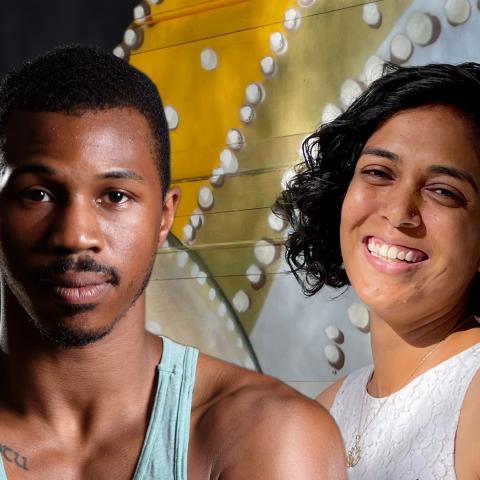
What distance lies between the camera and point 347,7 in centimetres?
186

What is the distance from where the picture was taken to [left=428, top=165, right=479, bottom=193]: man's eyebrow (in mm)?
1388

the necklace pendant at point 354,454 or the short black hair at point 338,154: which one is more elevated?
the short black hair at point 338,154

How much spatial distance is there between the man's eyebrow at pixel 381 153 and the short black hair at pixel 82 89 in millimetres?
498

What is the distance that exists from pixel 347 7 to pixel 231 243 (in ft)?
1.98

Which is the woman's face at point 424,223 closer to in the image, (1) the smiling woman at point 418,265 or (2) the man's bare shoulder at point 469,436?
(1) the smiling woman at point 418,265

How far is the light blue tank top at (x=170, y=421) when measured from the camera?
991 millimetres

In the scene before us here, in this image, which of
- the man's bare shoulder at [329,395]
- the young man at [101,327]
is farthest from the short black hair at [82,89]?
the man's bare shoulder at [329,395]

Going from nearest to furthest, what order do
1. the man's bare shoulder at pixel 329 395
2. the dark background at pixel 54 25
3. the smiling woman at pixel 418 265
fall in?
1. the smiling woman at pixel 418 265
2. the man's bare shoulder at pixel 329 395
3. the dark background at pixel 54 25

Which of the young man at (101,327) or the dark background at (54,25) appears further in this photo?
the dark background at (54,25)

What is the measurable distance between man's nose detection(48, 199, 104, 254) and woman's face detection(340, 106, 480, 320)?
0.59 metres

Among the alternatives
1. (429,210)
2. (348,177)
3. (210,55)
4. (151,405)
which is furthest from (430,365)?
(210,55)

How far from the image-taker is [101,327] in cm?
99

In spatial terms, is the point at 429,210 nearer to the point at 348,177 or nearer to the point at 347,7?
the point at 348,177

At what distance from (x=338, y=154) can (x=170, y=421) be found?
0.78m
